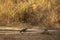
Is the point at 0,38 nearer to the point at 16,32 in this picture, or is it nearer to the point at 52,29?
the point at 16,32

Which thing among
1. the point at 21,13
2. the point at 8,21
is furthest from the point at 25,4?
the point at 8,21

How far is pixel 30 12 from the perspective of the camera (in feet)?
8.24

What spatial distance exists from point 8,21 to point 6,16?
0.22ft

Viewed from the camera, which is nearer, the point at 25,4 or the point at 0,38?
the point at 0,38

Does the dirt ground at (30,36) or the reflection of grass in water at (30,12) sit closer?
the dirt ground at (30,36)

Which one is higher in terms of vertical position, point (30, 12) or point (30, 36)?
point (30, 12)

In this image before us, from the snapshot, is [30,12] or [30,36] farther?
[30,12]

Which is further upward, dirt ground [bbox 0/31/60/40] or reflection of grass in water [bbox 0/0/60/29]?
reflection of grass in water [bbox 0/0/60/29]

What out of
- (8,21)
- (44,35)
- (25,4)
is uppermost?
(25,4)

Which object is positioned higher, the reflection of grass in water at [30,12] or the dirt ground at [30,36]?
the reflection of grass in water at [30,12]

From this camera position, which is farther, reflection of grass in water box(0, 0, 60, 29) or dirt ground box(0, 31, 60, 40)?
reflection of grass in water box(0, 0, 60, 29)

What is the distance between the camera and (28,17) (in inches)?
98.4

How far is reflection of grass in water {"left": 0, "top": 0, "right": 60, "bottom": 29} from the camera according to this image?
2.48 m

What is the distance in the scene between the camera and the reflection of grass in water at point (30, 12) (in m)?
2.48
